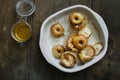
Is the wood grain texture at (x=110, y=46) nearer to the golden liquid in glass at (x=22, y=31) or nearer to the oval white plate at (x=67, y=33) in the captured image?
the oval white plate at (x=67, y=33)

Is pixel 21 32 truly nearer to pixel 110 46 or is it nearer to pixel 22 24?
pixel 22 24

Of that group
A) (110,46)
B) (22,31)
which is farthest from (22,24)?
(110,46)

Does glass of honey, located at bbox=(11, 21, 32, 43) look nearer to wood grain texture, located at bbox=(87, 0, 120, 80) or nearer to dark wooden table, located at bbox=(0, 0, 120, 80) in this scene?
dark wooden table, located at bbox=(0, 0, 120, 80)

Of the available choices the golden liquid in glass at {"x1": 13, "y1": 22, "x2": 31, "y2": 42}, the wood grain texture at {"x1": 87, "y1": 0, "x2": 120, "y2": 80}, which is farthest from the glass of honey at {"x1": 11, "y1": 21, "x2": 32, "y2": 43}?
the wood grain texture at {"x1": 87, "y1": 0, "x2": 120, "y2": 80}

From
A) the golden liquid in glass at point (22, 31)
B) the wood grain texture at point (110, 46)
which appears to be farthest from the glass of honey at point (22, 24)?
the wood grain texture at point (110, 46)
